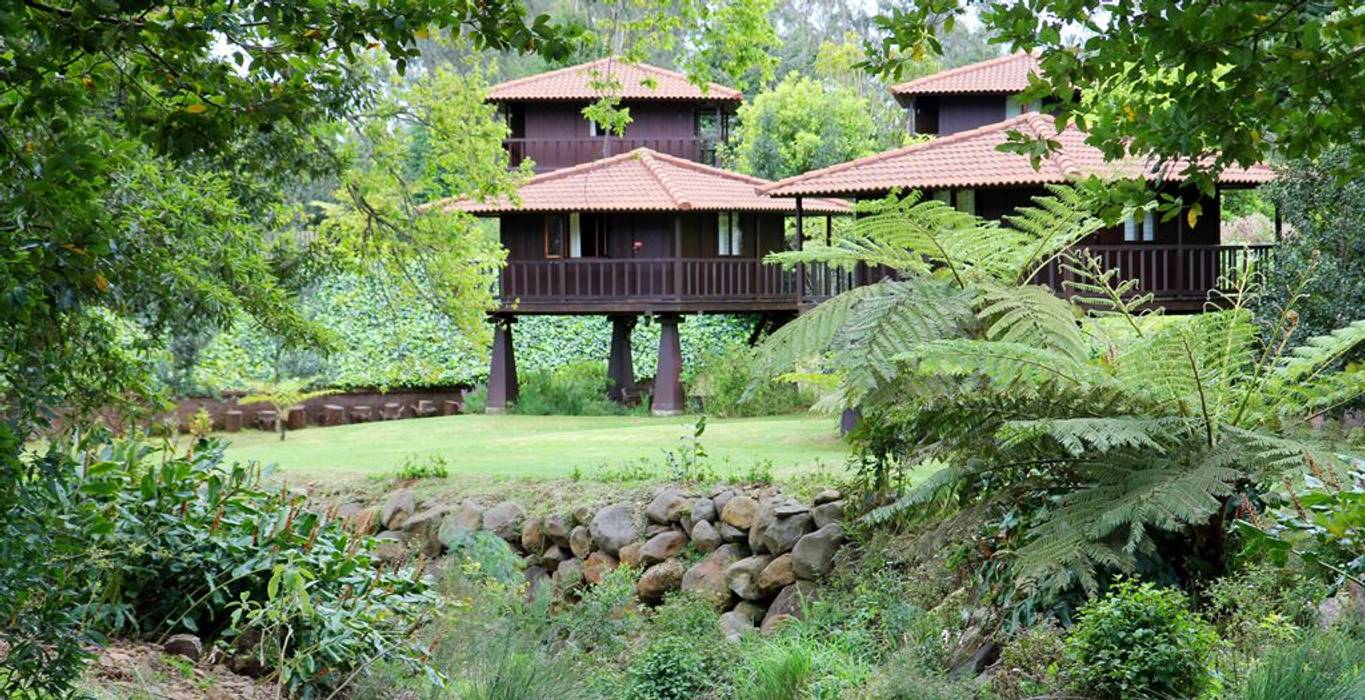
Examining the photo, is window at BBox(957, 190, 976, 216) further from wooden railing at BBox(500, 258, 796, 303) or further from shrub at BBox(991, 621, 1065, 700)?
shrub at BBox(991, 621, 1065, 700)

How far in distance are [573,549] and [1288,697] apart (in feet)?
31.8

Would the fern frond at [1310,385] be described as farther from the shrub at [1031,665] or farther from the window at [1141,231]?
the window at [1141,231]

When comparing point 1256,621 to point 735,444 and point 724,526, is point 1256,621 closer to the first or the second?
point 724,526

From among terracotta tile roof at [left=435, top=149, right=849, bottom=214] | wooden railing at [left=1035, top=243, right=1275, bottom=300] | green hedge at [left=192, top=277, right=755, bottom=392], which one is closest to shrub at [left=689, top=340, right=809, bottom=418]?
terracotta tile roof at [left=435, top=149, right=849, bottom=214]

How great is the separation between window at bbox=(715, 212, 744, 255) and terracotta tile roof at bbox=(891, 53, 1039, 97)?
4365 mm

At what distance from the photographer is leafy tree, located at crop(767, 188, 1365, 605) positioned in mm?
7656

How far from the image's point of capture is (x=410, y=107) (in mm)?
13961

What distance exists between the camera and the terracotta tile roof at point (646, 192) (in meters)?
26.4

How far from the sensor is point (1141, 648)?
263 inches

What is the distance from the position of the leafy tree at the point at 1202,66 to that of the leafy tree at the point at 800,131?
99.2ft

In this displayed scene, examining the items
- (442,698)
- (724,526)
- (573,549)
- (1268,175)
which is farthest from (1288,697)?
(1268,175)

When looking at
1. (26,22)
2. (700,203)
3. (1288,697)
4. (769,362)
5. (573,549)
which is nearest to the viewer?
(26,22)

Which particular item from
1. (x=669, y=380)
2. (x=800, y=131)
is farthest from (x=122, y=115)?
(x=800, y=131)

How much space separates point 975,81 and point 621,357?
30.6 feet
